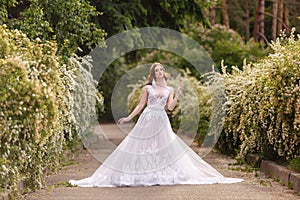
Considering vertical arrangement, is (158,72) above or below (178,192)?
above

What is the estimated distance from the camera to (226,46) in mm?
33656

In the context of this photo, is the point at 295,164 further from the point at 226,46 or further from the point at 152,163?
the point at 226,46

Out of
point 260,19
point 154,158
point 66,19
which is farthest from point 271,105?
point 260,19

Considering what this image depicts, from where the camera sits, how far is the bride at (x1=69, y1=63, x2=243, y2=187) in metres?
11.4

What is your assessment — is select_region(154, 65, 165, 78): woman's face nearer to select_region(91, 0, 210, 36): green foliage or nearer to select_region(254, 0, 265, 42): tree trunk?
select_region(91, 0, 210, 36): green foliage

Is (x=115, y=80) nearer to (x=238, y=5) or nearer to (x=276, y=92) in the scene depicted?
(x=238, y=5)

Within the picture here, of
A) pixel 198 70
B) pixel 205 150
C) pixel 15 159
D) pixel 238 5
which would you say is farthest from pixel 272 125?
pixel 238 5

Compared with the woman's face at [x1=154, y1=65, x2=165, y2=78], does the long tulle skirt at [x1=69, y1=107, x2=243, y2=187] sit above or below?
below

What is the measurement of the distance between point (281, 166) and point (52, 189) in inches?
154

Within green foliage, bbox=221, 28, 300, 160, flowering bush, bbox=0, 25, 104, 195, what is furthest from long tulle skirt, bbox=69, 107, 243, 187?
flowering bush, bbox=0, 25, 104, 195

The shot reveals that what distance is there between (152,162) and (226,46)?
22.4 m

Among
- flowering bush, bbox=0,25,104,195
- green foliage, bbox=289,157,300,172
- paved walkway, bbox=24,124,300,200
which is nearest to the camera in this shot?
flowering bush, bbox=0,25,104,195

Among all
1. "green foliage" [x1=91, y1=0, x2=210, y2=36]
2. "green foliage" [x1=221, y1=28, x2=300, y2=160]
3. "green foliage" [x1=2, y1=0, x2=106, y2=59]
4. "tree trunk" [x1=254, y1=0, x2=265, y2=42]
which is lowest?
"green foliage" [x1=221, y1=28, x2=300, y2=160]

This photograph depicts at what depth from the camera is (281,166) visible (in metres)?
12.3
